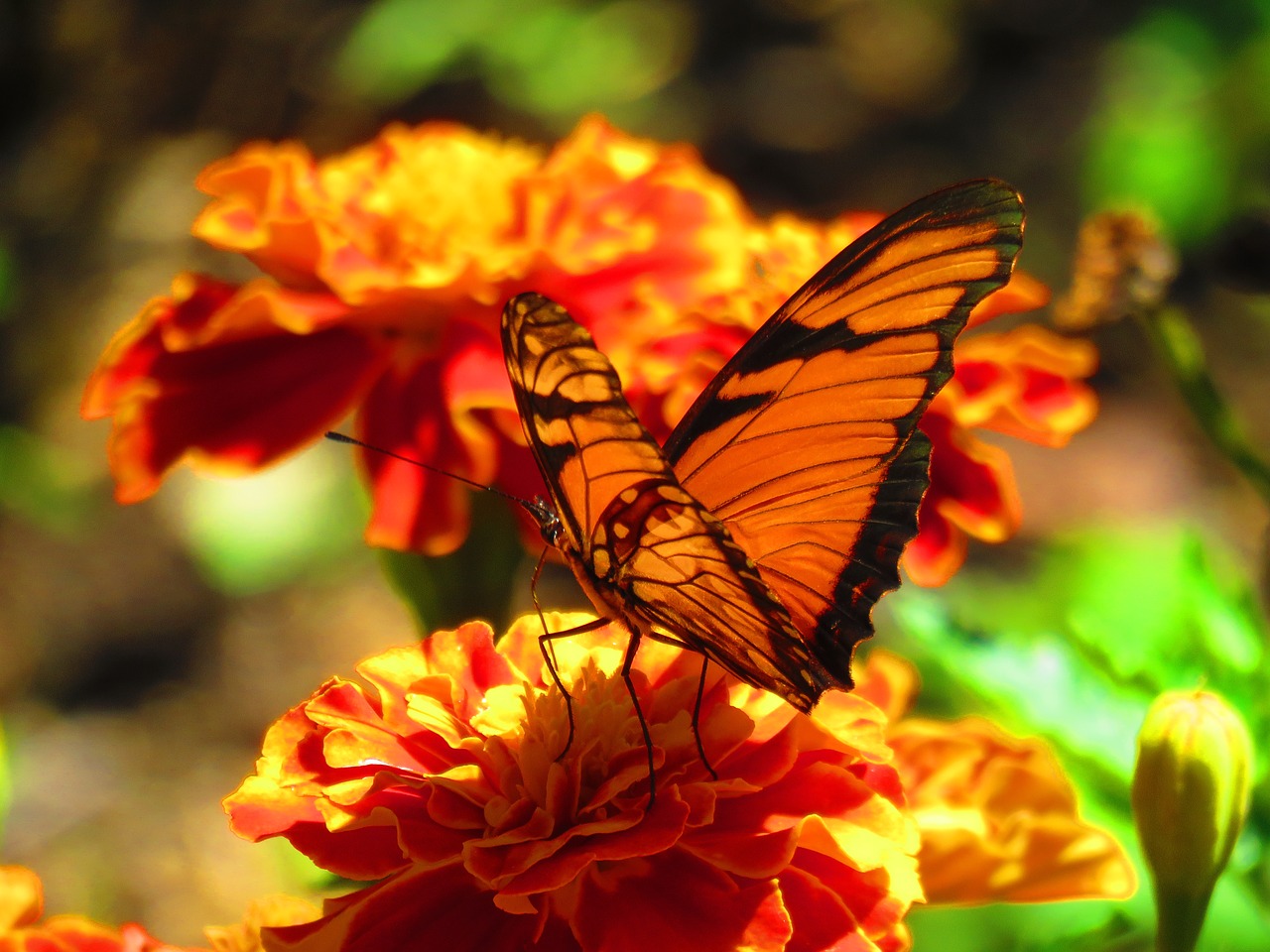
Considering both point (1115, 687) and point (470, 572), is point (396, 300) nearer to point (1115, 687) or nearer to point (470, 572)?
point (470, 572)

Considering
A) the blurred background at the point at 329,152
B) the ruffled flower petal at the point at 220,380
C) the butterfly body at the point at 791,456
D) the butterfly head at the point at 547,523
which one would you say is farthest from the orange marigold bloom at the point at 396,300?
the blurred background at the point at 329,152

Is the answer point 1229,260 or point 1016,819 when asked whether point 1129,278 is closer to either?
point 1229,260

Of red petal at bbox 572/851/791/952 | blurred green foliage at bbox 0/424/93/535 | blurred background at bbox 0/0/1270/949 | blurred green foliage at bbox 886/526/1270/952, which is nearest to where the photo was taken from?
red petal at bbox 572/851/791/952

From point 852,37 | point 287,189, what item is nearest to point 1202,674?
point 287,189

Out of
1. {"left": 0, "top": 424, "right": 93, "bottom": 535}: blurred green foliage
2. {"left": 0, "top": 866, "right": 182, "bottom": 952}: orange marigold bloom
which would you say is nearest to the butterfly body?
{"left": 0, "top": 866, "right": 182, "bottom": 952}: orange marigold bloom

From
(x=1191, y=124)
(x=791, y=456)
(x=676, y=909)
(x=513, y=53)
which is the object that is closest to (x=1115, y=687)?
(x=791, y=456)

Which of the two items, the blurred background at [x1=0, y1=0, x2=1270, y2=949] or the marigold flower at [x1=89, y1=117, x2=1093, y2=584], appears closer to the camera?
the marigold flower at [x1=89, y1=117, x2=1093, y2=584]

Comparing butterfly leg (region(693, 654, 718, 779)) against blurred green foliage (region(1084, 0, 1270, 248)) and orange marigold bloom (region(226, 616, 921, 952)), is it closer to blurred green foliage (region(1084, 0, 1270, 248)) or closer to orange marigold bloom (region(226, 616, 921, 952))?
orange marigold bloom (region(226, 616, 921, 952))
